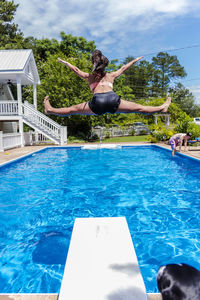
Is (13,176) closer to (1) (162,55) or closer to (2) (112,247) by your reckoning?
(2) (112,247)

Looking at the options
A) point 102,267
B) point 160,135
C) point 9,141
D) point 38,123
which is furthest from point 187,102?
point 102,267

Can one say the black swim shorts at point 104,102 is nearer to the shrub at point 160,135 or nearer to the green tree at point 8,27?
the shrub at point 160,135

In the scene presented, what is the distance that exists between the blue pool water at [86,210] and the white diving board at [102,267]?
789mm

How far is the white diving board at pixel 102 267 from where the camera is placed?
6.10 feet

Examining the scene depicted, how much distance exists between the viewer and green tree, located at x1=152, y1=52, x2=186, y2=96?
55.1m

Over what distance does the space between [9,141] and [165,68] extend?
5070 centimetres

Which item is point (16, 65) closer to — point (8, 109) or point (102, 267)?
point (8, 109)

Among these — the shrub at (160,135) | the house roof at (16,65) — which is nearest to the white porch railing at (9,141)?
the house roof at (16,65)

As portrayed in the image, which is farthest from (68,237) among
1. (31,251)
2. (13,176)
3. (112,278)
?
(13,176)

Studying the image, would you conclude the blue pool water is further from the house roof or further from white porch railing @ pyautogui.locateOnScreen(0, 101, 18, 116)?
the house roof

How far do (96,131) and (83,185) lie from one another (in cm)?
1635

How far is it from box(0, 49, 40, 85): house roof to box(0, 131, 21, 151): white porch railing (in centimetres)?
428

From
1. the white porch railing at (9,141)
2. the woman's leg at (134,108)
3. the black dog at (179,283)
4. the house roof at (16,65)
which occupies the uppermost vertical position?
the house roof at (16,65)

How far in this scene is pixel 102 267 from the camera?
2.23 metres
